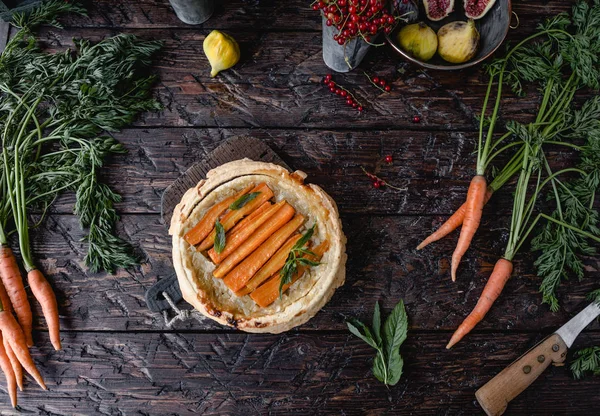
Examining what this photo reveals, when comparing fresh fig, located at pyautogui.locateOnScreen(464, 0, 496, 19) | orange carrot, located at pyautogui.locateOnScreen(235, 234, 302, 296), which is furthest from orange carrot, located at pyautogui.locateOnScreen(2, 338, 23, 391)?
fresh fig, located at pyautogui.locateOnScreen(464, 0, 496, 19)

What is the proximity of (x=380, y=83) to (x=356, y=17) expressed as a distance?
0.56 metres

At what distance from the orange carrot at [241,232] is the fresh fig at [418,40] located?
42.8 inches

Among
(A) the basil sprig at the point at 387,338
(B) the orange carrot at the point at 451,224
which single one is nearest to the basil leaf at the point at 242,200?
(A) the basil sprig at the point at 387,338

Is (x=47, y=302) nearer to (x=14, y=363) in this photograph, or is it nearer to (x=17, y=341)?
(x=17, y=341)

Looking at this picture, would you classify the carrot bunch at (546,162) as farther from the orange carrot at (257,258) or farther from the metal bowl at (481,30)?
the orange carrot at (257,258)

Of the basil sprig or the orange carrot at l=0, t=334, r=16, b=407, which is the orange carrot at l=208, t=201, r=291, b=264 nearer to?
the basil sprig

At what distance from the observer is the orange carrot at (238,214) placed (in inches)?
93.9

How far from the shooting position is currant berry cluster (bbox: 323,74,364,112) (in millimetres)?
2820

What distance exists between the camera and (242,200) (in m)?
2.40

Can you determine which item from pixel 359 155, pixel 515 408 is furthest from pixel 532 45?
pixel 515 408

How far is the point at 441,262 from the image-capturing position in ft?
9.03

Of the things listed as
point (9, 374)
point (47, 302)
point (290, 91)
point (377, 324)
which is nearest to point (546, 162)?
point (377, 324)

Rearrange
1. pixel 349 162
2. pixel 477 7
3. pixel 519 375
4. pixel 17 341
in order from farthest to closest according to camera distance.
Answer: pixel 349 162
pixel 477 7
pixel 519 375
pixel 17 341

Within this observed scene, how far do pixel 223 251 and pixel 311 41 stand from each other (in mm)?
1328
